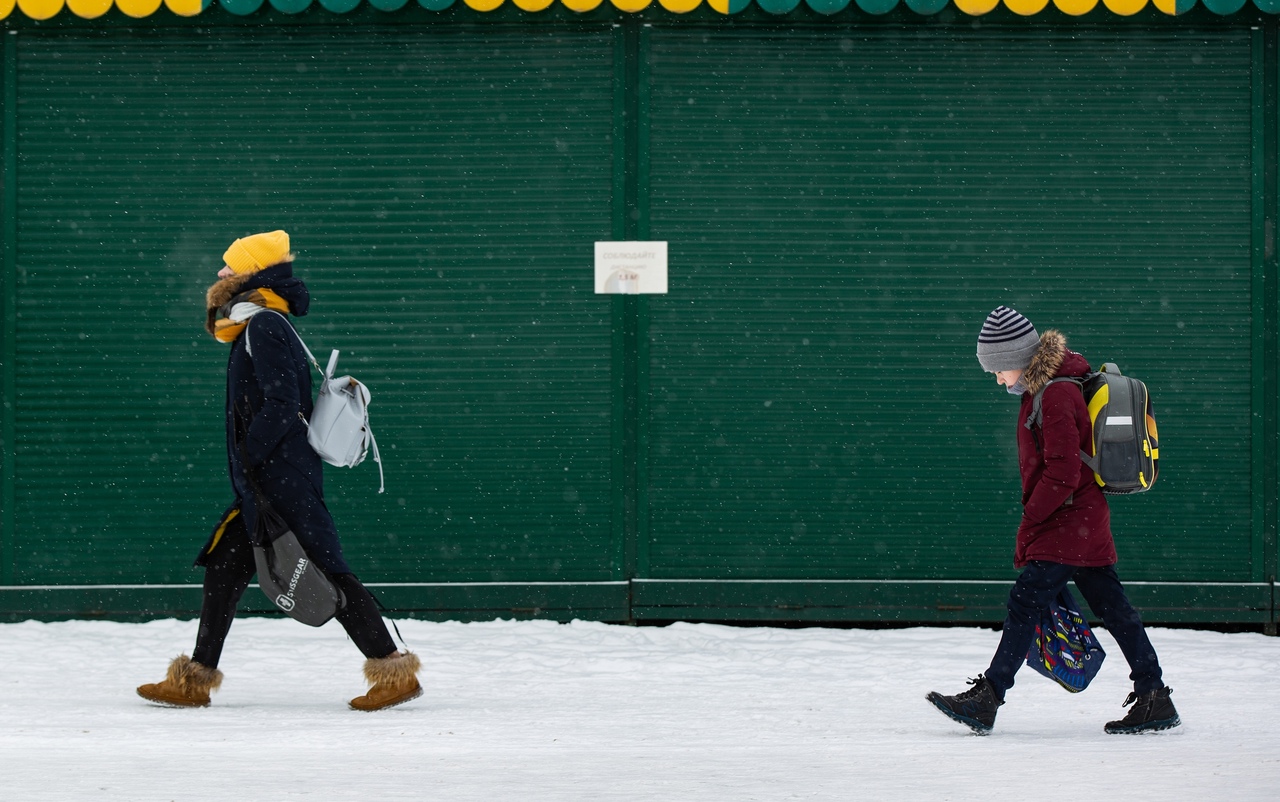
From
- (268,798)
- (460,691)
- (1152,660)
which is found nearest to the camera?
(268,798)

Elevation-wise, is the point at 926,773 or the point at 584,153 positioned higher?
the point at 584,153

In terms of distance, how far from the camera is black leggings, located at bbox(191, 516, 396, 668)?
20.7 feet

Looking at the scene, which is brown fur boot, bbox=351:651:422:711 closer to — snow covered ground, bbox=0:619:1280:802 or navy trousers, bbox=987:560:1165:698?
snow covered ground, bbox=0:619:1280:802

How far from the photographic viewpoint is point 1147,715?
601cm

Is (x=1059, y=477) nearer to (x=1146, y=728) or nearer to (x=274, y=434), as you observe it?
(x=1146, y=728)

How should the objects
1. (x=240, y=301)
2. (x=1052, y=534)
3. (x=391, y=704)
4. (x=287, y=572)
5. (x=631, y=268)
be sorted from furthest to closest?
(x=631, y=268)
(x=391, y=704)
(x=240, y=301)
(x=287, y=572)
(x=1052, y=534)

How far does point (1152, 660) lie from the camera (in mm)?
6004

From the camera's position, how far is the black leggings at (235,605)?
632cm

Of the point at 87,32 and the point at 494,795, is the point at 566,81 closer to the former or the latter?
the point at 87,32

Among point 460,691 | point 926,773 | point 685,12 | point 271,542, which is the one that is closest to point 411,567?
point 460,691

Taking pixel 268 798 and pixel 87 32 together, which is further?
pixel 87 32

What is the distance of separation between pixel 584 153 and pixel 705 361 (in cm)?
137

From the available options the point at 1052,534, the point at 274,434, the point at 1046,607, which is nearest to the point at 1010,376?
the point at 1052,534

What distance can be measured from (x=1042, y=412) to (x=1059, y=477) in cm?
27
